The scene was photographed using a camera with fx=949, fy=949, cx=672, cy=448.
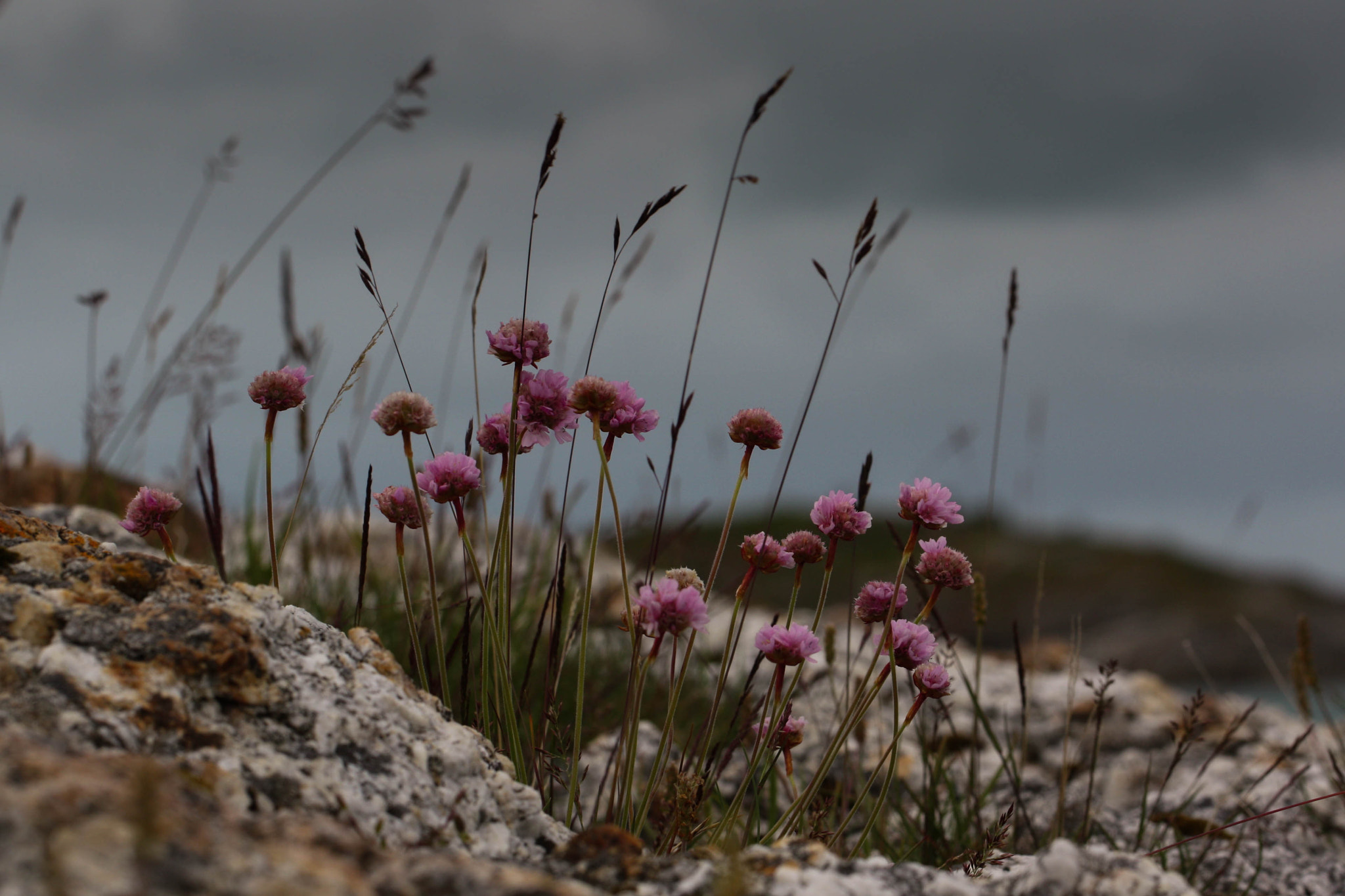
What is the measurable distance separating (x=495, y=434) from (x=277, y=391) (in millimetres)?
473

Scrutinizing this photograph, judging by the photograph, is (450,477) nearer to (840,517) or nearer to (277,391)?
(277,391)

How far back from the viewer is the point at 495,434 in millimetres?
2123

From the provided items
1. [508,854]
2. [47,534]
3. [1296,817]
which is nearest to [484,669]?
[508,854]

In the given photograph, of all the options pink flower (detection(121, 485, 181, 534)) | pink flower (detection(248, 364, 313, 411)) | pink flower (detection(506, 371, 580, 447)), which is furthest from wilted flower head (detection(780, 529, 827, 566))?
pink flower (detection(121, 485, 181, 534))

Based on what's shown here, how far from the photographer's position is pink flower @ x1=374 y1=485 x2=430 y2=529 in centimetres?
209

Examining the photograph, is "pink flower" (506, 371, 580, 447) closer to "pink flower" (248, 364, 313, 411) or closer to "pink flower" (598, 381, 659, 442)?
"pink flower" (598, 381, 659, 442)

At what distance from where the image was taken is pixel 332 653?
183 cm

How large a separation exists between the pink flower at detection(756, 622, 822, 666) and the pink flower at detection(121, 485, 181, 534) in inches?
52.6

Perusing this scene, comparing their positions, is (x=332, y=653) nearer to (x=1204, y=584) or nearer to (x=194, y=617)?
(x=194, y=617)

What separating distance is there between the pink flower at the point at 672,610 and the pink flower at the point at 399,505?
0.62 m

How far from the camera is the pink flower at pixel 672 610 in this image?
68.4 inches

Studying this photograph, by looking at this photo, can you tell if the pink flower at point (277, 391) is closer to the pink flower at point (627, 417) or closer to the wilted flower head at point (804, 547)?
the pink flower at point (627, 417)

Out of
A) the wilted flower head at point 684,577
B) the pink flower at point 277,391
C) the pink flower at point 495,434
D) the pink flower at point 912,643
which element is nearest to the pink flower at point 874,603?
the pink flower at point 912,643

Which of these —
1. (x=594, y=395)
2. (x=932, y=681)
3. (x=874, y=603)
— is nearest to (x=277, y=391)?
(x=594, y=395)
